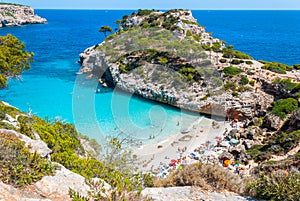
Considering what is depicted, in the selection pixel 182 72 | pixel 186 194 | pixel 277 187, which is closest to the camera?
pixel 277 187

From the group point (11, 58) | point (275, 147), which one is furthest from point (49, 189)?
point (275, 147)

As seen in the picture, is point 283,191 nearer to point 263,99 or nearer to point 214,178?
point 214,178

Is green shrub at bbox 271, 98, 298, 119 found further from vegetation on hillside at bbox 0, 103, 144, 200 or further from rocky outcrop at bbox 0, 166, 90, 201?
rocky outcrop at bbox 0, 166, 90, 201

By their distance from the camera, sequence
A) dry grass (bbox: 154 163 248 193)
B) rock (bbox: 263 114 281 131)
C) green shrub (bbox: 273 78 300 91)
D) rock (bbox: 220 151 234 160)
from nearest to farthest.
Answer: dry grass (bbox: 154 163 248 193), rock (bbox: 220 151 234 160), rock (bbox: 263 114 281 131), green shrub (bbox: 273 78 300 91)

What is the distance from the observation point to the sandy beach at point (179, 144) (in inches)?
870

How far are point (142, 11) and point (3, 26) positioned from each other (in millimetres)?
86954

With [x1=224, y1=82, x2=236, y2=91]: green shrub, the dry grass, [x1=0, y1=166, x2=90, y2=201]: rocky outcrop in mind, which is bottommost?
[x1=0, y1=166, x2=90, y2=201]: rocky outcrop

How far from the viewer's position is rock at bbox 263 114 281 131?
24.8 m

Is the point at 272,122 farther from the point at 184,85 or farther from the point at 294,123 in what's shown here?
the point at 184,85

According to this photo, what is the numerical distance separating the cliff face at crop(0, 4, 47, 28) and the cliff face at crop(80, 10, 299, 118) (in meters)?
93.9

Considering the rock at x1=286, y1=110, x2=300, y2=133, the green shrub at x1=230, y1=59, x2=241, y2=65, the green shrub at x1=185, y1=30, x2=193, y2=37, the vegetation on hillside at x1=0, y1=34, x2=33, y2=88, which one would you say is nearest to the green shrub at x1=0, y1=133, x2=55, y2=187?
the vegetation on hillside at x1=0, y1=34, x2=33, y2=88

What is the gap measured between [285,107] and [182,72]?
13.3 metres

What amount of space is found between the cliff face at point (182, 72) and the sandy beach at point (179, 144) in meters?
3.11

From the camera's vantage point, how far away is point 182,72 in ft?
115
